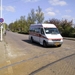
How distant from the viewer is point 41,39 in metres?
17.1

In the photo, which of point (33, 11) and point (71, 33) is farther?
point (33, 11)

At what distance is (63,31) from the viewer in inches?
1487

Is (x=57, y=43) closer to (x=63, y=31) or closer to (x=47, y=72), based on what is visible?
(x=47, y=72)

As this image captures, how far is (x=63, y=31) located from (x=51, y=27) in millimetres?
21091

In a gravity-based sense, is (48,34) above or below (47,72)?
above

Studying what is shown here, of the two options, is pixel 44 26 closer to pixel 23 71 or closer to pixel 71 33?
pixel 23 71

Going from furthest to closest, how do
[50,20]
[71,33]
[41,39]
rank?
[50,20] < [71,33] < [41,39]

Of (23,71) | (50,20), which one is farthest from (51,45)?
(50,20)

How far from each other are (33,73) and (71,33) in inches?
1160

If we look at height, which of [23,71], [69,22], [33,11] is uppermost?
[33,11]

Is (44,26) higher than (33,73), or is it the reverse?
(44,26)

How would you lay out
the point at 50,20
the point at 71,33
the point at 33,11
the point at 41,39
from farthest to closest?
the point at 33,11
the point at 50,20
the point at 71,33
the point at 41,39

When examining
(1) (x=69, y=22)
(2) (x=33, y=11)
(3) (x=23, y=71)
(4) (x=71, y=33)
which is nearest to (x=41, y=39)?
(3) (x=23, y=71)

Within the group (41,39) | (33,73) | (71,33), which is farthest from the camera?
(71,33)
